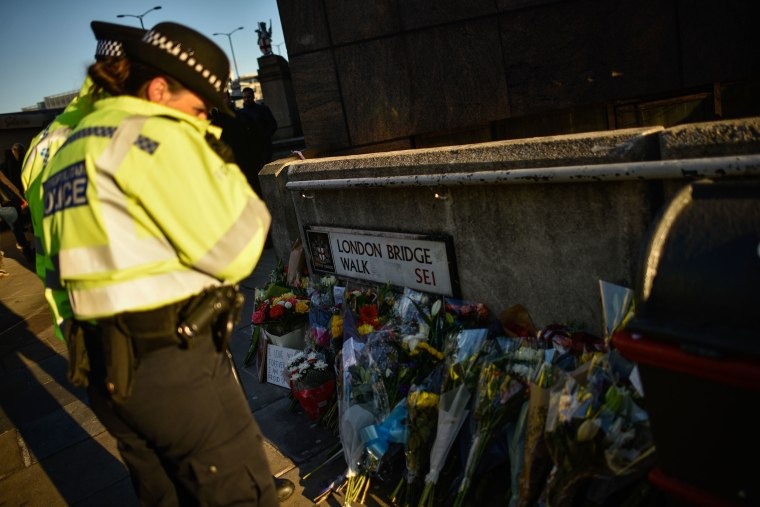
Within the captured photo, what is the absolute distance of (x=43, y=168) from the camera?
6.97 feet

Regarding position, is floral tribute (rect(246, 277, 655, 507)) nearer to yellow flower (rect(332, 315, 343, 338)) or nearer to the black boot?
yellow flower (rect(332, 315, 343, 338))

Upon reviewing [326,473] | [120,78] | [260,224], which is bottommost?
[326,473]

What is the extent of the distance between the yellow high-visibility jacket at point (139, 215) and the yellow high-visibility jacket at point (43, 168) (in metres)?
0.21

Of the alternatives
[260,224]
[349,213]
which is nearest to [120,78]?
[260,224]

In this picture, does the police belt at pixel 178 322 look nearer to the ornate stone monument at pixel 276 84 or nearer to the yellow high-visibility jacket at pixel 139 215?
the yellow high-visibility jacket at pixel 139 215

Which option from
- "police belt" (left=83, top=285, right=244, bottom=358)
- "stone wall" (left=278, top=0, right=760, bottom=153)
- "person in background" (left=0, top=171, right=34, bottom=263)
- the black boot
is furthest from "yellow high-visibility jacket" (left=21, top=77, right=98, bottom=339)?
"person in background" (left=0, top=171, right=34, bottom=263)

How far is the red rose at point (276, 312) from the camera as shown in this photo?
425 centimetres

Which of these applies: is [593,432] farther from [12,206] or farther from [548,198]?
[12,206]

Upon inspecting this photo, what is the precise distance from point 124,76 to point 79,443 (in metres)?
3.10

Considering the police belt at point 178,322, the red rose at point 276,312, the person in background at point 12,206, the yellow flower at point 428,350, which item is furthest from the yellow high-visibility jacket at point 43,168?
the person in background at point 12,206

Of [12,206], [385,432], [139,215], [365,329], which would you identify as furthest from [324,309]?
[12,206]

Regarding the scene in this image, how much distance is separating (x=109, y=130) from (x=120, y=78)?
293 mm

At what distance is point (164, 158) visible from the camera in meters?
1.67

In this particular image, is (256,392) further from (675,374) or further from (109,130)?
(675,374)
